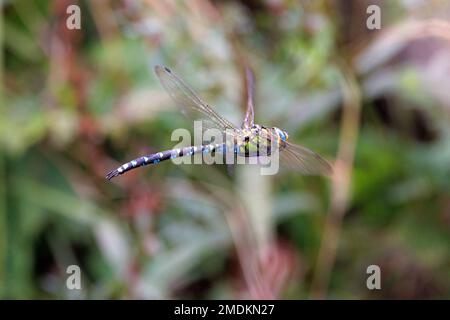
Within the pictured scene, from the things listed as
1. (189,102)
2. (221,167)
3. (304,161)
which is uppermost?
(221,167)

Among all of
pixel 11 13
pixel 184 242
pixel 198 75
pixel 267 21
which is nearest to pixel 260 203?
pixel 184 242

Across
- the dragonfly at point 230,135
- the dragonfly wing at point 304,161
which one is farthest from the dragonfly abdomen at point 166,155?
the dragonfly wing at point 304,161

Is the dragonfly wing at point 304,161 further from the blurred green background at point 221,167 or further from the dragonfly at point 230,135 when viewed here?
the blurred green background at point 221,167

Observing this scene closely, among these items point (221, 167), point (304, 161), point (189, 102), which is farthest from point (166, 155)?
point (221, 167)

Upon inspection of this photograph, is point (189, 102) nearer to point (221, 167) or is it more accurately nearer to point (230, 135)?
point (230, 135)
